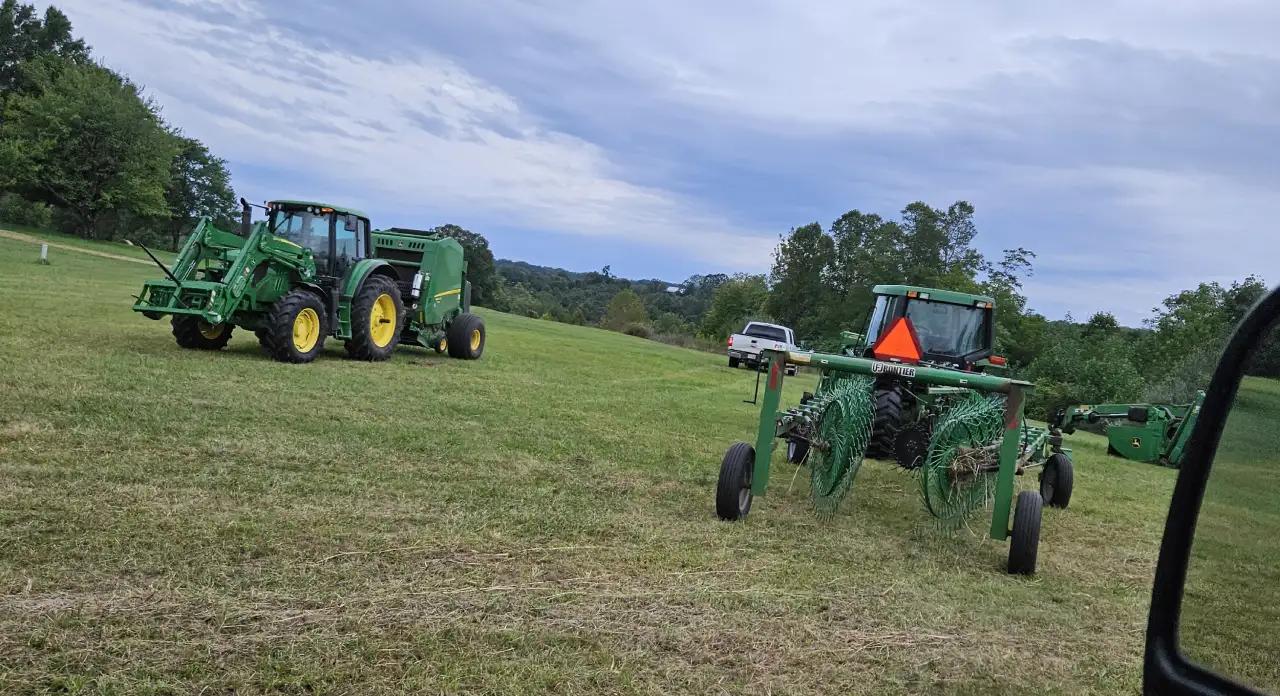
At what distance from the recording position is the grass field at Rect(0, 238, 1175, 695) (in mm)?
3270

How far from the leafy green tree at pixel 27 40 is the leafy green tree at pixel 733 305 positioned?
5144cm

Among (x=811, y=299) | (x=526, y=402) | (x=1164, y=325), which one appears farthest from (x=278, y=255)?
(x=811, y=299)

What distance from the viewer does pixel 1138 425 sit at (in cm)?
1285

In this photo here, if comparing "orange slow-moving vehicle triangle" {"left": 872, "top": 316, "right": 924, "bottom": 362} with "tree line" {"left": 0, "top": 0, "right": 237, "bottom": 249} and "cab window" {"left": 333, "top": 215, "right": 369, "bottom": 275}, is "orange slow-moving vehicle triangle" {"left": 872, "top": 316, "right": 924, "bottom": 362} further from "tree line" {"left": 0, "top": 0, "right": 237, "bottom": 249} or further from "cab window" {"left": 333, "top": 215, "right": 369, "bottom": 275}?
"tree line" {"left": 0, "top": 0, "right": 237, "bottom": 249}

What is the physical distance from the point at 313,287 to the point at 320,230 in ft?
3.30

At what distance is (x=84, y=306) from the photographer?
614 inches

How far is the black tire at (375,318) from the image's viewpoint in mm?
12500

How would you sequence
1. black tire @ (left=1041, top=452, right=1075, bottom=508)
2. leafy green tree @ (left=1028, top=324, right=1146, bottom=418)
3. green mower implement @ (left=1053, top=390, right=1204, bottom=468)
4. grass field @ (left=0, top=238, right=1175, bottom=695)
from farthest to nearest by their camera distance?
1. leafy green tree @ (left=1028, top=324, right=1146, bottom=418)
2. green mower implement @ (left=1053, top=390, right=1204, bottom=468)
3. black tire @ (left=1041, top=452, right=1075, bottom=508)
4. grass field @ (left=0, top=238, right=1175, bottom=695)

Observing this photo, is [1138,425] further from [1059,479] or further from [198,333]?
[198,333]

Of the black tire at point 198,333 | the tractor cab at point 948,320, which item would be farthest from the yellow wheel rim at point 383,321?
the tractor cab at point 948,320

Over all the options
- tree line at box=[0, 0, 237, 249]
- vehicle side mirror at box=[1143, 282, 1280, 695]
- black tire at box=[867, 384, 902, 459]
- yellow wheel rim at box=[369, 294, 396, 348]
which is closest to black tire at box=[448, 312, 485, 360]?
yellow wheel rim at box=[369, 294, 396, 348]

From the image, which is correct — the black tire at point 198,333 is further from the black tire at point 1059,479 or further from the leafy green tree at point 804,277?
the leafy green tree at point 804,277

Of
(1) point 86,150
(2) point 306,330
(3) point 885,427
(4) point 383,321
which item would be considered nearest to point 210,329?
(2) point 306,330

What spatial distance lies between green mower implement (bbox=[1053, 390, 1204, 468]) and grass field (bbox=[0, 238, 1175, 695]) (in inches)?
150
